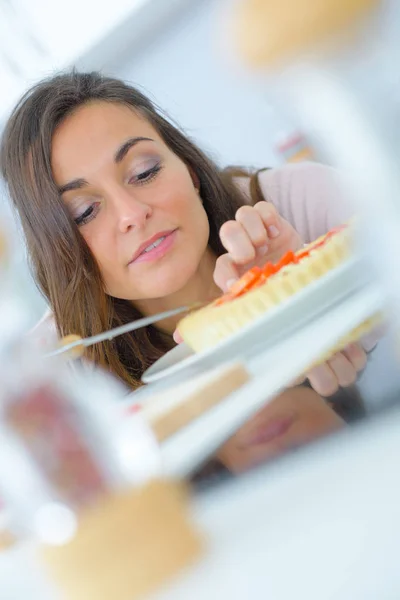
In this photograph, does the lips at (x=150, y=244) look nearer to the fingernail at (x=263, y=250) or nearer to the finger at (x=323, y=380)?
the fingernail at (x=263, y=250)

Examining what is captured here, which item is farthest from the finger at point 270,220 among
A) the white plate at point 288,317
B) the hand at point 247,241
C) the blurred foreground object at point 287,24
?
the blurred foreground object at point 287,24

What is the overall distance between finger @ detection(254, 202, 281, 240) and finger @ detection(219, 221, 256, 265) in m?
0.03

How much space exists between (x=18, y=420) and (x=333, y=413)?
0.44 ft

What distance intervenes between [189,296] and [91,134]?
19 cm

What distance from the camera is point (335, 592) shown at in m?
0.15

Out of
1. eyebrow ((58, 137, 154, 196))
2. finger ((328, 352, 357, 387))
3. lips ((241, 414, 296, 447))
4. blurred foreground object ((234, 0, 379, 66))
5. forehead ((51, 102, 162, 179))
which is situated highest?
forehead ((51, 102, 162, 179))

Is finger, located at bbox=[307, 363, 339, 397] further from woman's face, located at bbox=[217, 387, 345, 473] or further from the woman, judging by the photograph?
the woman

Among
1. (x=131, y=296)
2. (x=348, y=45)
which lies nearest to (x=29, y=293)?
(x=131, y=296)

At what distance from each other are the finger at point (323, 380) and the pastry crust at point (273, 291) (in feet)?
0.26

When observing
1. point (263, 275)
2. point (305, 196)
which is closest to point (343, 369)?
point (263, 275)

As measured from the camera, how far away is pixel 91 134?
1.76 ft

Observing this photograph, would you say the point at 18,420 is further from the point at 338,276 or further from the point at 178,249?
the point at 178,249

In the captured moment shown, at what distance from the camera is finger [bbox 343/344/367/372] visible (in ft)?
0.92

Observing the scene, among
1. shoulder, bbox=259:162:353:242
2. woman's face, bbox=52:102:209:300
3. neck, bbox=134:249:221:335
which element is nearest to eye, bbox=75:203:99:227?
woman's face, bbox=52:102:209:300
